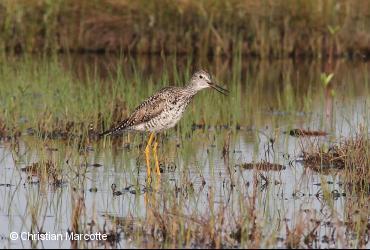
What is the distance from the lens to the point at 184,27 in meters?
20.4

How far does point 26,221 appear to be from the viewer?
795 centimetres

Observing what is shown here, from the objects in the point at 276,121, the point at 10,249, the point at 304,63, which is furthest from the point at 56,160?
the point at 304,63

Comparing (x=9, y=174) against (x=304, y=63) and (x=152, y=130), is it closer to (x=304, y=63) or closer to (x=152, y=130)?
(x=152, y=130)

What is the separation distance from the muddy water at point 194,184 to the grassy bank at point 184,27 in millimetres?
6159

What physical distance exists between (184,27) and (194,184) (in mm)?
11161

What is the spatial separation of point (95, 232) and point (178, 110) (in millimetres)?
3427

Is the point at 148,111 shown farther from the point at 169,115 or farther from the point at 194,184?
the point at 194,184

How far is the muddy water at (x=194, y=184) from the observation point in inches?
302

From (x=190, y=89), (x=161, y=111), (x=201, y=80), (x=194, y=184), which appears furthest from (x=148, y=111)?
(x=194, y=184)

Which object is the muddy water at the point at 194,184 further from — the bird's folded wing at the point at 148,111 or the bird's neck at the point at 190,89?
the bird's neck at the point at 190,89

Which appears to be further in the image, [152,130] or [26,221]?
[152,130]

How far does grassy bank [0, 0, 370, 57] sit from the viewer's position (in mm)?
20312

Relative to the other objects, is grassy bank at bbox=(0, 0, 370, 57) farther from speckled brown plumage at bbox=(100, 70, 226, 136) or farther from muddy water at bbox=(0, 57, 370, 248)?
speckled brown plumage at bbox=(100, 70, 226, 136)

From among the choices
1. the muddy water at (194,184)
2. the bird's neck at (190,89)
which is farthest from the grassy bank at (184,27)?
the bird's neck at (190,89)
